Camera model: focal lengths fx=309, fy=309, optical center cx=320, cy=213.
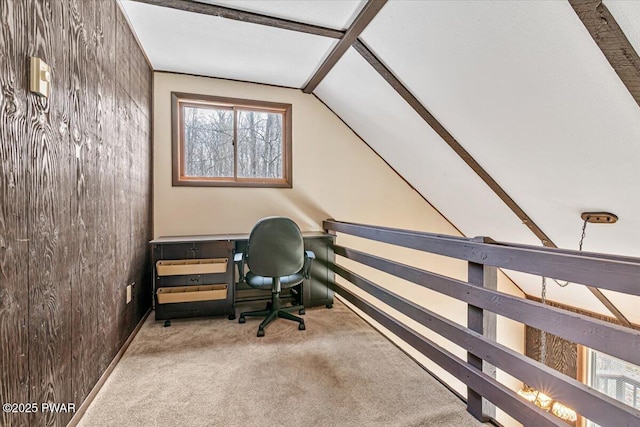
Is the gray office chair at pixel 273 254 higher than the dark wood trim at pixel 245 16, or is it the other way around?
the dark wood trim at pixel 245 16

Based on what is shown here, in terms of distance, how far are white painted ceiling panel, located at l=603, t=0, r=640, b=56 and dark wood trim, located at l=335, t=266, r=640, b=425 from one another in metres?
1.56

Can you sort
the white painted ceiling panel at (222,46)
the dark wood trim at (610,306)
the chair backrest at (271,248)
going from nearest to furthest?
the white painted ceiling panel at (222,46), the chair backrest at (271,248), the dark wood trim at (610,306)

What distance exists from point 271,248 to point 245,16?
176 cm

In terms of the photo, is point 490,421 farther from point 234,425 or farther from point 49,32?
point 49,32

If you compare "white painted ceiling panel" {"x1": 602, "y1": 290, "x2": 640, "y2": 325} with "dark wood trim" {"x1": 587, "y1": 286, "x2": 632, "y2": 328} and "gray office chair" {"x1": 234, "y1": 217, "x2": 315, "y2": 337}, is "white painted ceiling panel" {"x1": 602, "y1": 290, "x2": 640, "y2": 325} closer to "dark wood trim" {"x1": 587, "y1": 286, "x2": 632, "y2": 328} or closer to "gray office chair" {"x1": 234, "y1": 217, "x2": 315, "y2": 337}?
"dark wood trim" {"x1": 587, "y1": 286, "x2": 632, "y2": 328}

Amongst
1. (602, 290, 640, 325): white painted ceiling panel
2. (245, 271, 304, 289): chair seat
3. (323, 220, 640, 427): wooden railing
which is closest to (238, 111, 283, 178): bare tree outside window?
(245, 271, 304, 289): chair seat

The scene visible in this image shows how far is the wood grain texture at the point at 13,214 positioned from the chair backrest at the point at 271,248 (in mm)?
1458

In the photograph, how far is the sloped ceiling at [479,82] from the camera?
1.70 m

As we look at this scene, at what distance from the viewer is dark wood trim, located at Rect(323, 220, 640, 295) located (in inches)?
39.4

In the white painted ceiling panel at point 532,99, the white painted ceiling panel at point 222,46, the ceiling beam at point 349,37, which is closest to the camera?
the white painted ceiling panel at point 532,99

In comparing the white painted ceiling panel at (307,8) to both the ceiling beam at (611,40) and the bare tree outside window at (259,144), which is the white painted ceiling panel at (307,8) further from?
the bare tree outside window at (259,144)

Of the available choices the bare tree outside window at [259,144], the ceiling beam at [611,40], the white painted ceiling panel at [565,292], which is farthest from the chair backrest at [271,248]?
the white painted ceiling panel at [565,292]

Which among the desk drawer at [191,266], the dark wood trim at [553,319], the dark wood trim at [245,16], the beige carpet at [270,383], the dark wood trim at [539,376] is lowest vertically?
the beige carpet at [270,383]

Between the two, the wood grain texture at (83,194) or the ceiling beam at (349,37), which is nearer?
the wood grain texture at (83,194)
